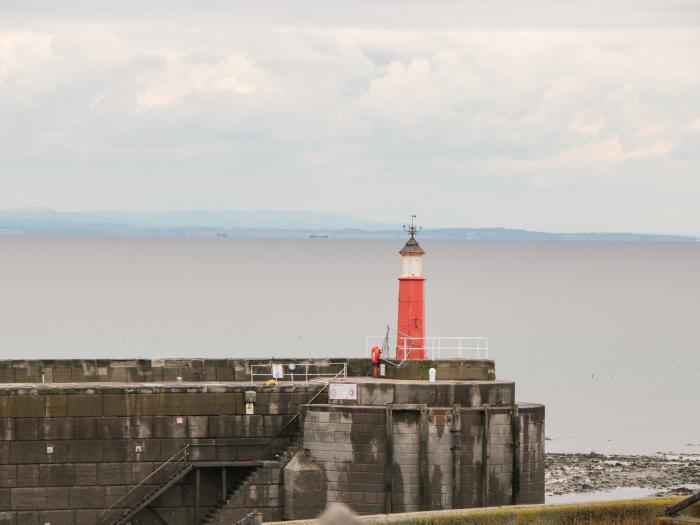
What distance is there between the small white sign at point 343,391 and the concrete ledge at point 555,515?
613 cm

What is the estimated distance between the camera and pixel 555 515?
27641 millimetres

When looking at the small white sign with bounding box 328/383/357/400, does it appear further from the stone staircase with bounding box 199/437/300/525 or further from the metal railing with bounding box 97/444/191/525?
the metal railing with bounding box 97/444/191/525

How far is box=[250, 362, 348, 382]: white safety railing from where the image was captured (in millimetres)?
36094

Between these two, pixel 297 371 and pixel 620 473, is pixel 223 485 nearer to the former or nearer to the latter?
pixel 297 371

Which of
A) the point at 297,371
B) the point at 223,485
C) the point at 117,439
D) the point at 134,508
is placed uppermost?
the point at 297,371

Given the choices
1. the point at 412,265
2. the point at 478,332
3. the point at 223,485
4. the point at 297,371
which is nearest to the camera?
the point at 223,485

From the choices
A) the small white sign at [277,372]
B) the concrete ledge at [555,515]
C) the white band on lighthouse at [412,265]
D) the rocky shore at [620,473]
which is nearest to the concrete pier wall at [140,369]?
the small white sign at [277,372]

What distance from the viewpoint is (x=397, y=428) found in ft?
107

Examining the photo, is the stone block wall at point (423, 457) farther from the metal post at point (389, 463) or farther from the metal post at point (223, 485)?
the metal post at point (223, 485)

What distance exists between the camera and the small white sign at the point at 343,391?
109 feet

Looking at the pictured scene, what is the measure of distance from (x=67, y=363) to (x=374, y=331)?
76.6 metres

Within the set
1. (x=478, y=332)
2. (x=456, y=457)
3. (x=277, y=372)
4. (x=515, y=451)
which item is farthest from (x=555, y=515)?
(x=478, y=332)

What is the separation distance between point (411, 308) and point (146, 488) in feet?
23.3

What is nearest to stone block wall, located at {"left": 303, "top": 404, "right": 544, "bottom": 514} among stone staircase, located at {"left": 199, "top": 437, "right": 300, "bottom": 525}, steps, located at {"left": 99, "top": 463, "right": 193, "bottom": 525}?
stone staircase, located at {"left": 199, "top": 437, "right": 300, "bottom": 525}
